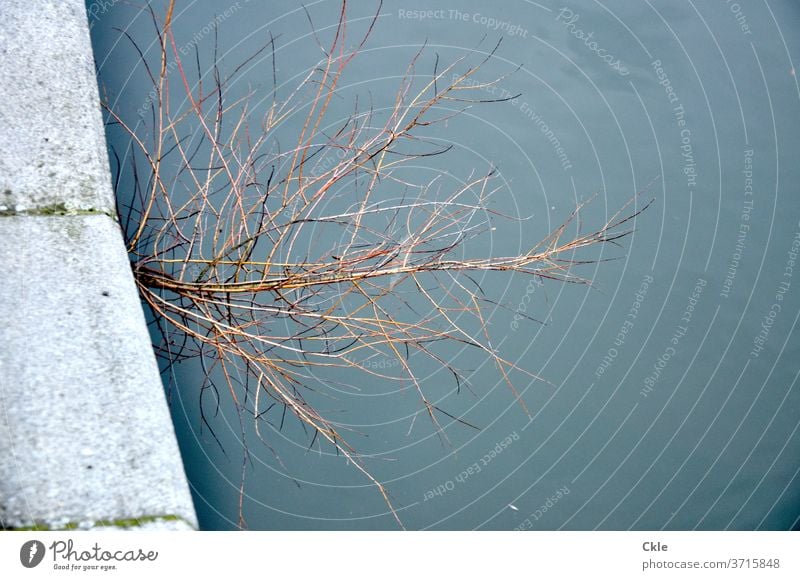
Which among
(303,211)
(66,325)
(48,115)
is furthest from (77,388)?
(303,211)

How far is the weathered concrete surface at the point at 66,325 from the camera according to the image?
0.94 metres

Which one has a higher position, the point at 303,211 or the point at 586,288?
the point at 303,211

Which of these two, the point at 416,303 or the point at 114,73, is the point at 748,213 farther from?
the point at 114,73

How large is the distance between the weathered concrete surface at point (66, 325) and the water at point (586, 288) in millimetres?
584

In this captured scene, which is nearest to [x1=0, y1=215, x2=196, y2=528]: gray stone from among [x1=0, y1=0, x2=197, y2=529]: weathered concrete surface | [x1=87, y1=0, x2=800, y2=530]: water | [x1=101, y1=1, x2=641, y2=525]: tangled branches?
[x1=0, y1=0, x2=197, y2=529]: weathered concrete surface

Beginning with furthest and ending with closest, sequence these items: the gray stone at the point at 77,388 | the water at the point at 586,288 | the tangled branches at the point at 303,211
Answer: the water at the point at 586,288 → the tangled branches at the point at 303,211 → the gray stone at the point at 77,388

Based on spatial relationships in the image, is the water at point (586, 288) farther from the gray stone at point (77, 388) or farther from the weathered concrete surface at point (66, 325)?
the gray stone at point (77, 388)

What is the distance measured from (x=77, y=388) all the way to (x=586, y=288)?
1.45 metres

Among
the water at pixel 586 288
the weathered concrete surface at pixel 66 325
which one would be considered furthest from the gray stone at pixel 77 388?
the water at pixel 586 288

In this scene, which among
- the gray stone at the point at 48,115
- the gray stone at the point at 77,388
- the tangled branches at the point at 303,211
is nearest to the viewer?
the gray stone at the point at 77,388

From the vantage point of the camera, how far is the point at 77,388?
105 centimetres

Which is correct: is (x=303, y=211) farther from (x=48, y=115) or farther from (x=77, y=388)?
(x=77, y=388)

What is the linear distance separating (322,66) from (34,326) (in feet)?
3.68

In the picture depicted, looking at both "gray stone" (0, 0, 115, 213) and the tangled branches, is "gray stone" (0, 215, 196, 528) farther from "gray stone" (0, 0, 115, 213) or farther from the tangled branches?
the tangled branches
